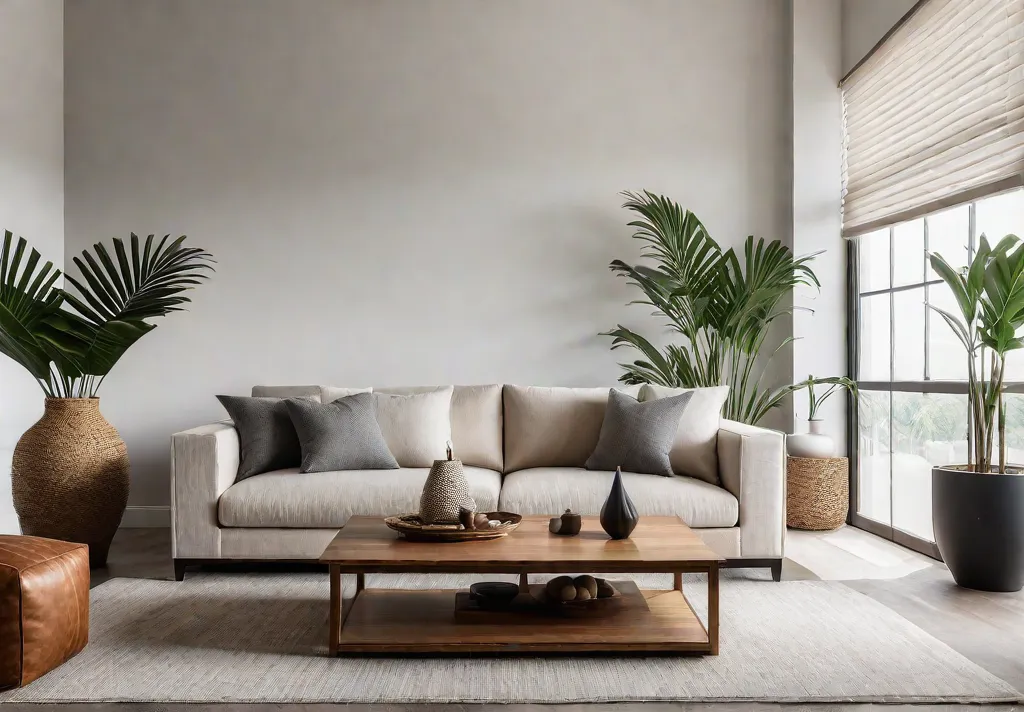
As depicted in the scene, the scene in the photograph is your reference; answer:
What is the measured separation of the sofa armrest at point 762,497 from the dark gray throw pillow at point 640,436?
1.23ft

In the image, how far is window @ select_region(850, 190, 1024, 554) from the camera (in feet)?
11.4

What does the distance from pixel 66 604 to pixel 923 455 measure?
11.9 ft

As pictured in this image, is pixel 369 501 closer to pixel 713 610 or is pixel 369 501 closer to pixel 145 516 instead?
pixel 713 610

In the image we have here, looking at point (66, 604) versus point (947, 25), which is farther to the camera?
point (947, 25)

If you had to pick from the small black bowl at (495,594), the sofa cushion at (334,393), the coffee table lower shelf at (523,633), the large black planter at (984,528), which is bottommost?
the coffee table lower shelf at (523,633)

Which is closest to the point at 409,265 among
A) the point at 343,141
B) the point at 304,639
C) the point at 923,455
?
the point at 343,141

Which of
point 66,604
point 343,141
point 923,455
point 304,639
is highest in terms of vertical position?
A: point 343,141

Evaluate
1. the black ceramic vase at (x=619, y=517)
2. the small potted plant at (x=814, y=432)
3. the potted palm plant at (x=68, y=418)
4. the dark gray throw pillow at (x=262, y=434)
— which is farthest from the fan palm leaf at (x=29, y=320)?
the small potted plant at (x=814, y=432)

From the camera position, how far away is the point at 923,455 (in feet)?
12.3

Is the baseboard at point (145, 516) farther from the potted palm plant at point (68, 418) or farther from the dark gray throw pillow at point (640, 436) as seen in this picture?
the dark gray throw pillow at point (640, 436)

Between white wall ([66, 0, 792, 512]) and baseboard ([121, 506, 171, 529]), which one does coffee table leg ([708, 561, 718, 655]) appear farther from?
baseboard ([121, 506, 171, 529])

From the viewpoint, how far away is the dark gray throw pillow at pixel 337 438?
11.4 ft

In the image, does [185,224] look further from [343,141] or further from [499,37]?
[499,37]

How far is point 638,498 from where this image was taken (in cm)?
324
